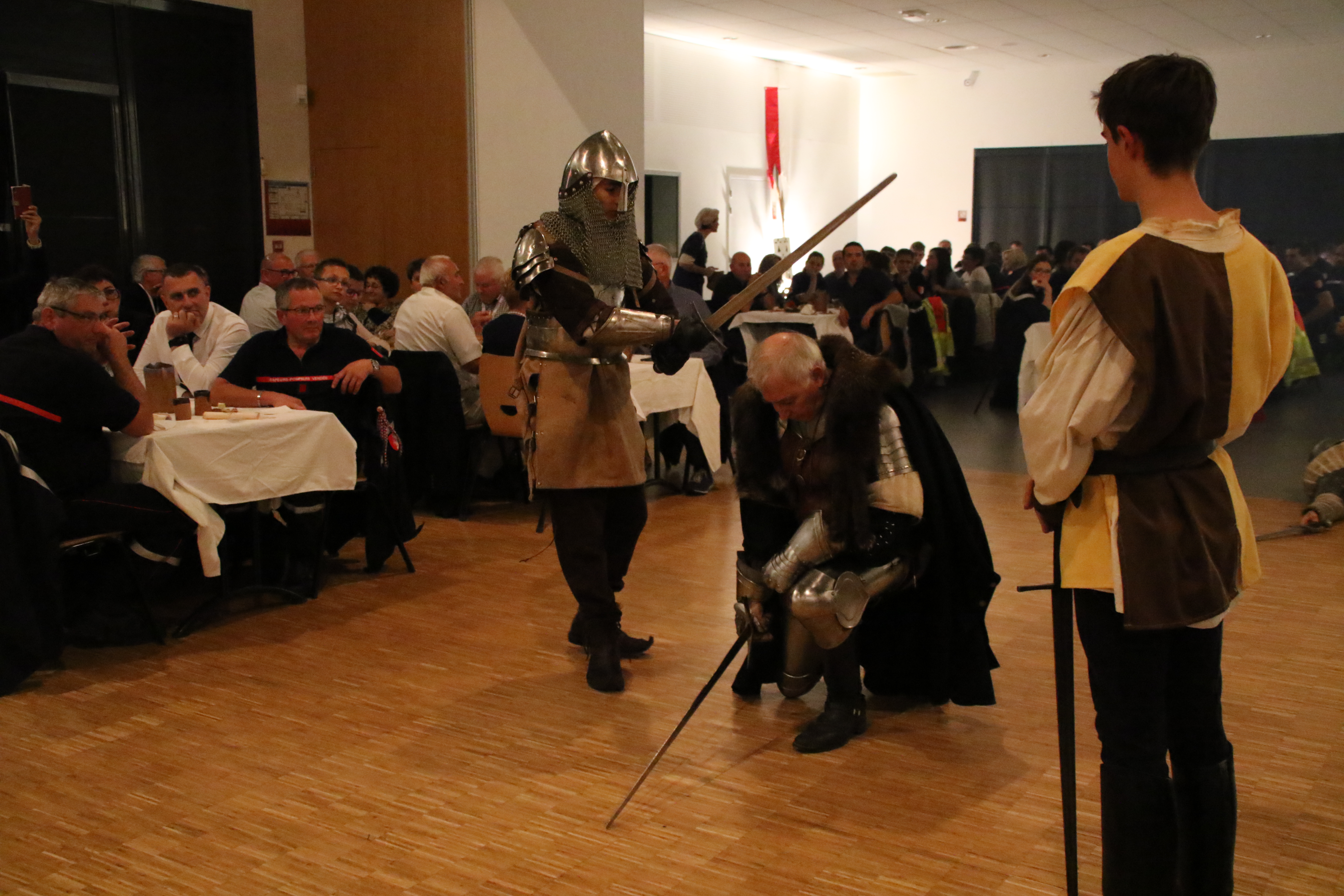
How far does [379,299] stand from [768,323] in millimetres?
2448

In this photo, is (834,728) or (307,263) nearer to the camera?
(834,728)

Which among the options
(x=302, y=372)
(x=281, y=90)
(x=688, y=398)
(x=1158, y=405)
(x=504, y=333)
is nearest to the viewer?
(x=1158, y=405)

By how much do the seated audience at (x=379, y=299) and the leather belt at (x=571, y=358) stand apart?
3.13 m

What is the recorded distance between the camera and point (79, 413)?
3.47 meters

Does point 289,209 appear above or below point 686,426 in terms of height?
above

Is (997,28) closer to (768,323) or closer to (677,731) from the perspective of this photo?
(768,323)

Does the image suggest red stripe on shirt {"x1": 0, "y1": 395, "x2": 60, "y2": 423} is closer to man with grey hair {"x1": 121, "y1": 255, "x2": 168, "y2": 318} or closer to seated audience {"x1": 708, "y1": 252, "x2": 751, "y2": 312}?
man with grey hair {"x1": 121, "y1": 255, "x2": 168, "y2": 318}

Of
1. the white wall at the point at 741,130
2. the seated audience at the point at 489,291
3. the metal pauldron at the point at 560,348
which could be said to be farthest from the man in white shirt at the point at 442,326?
the white wall at the point at 741,130

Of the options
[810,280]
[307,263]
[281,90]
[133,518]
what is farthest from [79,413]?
[810,280]

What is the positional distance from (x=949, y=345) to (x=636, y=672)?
6.45m

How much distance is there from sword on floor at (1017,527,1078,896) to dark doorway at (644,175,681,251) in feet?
34.0

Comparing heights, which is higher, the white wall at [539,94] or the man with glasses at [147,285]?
the white wall at [539,94]

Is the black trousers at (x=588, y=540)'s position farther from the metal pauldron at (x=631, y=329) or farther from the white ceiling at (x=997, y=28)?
the white ceiling at (x=997, y=28)

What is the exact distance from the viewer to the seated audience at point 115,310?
3.77 metres
